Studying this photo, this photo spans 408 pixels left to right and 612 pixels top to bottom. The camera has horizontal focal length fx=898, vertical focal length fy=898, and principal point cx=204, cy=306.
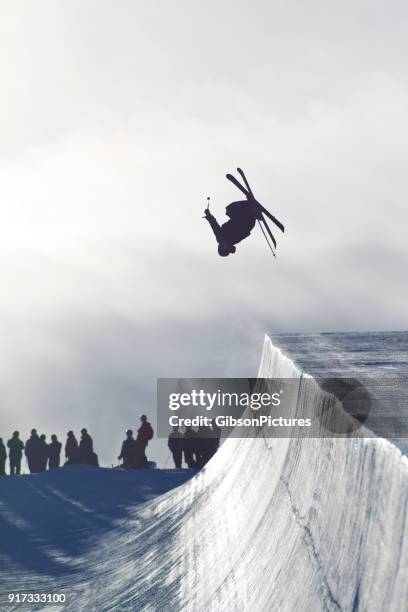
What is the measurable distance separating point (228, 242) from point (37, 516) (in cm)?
732

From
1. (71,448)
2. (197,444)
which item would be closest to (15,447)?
(71,448)

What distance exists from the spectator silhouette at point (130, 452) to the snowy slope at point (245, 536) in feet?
16.2

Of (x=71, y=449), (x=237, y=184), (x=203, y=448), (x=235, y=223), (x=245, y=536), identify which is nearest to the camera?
(x=245, y=536)

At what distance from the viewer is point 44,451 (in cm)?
2795

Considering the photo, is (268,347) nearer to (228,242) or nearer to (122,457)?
(228,242)

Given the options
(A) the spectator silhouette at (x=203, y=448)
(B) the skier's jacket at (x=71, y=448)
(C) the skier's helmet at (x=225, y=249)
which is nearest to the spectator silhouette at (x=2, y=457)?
Result: (B) the skier's jacket at (x=71, y=448)

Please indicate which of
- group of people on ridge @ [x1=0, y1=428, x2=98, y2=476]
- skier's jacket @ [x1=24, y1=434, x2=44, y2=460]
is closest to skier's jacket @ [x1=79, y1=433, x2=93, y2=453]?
group of people on ridge @ [x1=0, y1=428, x2=98, y2=476]

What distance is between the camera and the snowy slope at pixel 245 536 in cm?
491

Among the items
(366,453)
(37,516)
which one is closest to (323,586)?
(366,453)

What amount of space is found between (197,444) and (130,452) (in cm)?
260

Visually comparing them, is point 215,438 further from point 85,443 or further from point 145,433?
point 85,443

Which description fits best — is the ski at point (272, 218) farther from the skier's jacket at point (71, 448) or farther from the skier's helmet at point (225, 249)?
the skier's jacket at point (71, 448)

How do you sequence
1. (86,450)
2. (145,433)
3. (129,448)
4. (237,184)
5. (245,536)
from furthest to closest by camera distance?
1. (86,450)
2. (129,448)
3. (145,433)
4. (237,184)
5. (245,536)

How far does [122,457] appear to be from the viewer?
26891 millimetres
